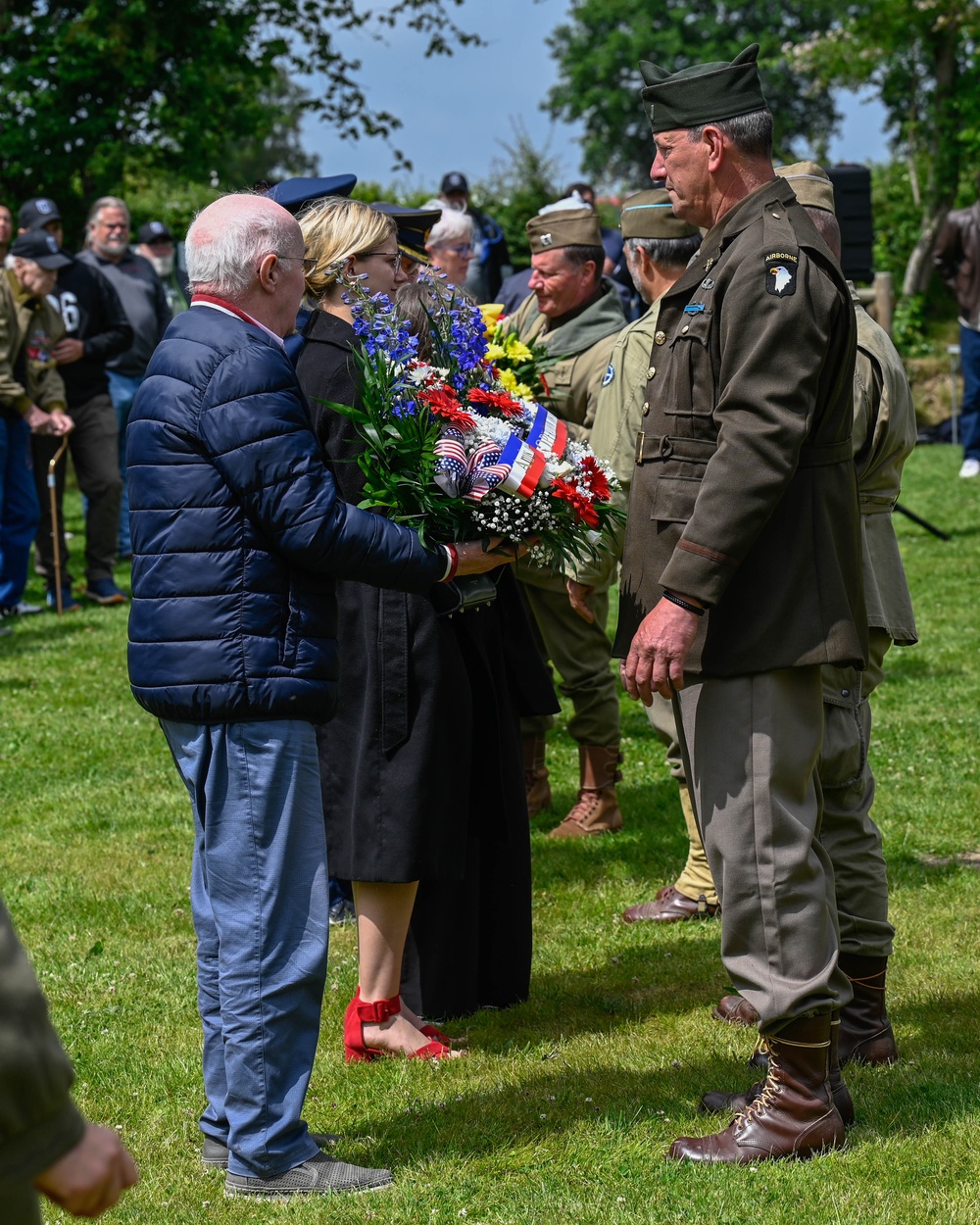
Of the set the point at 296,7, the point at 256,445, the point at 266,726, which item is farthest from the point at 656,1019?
the point at 296,7

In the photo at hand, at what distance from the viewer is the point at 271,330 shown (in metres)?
3.55

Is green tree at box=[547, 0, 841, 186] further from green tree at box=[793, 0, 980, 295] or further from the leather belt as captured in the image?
the leather belt

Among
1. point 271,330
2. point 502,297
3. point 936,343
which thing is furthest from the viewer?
point 936,343

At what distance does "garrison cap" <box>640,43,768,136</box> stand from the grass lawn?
2.56 m

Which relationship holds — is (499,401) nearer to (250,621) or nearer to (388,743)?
(388,743)

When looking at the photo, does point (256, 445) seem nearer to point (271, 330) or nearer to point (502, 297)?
point (271, 330)

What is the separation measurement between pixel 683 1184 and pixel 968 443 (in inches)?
533

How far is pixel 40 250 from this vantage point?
11.0 m

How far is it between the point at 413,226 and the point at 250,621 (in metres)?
2.44

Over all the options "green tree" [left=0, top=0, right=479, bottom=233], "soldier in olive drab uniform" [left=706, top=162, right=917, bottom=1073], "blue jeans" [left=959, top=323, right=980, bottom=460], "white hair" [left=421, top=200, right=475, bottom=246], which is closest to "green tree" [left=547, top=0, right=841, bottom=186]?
"green tree" [left=0, top=0, right=479, bottom=233]

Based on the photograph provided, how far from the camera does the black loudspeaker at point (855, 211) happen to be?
36.6 ft

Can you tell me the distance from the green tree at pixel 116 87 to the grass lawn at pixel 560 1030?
15.0 meters

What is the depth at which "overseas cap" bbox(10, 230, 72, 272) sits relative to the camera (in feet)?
35.8

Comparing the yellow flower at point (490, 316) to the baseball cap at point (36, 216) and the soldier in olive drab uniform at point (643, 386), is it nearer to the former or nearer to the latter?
the soldier in olive drab uniform at point (643, 386)
